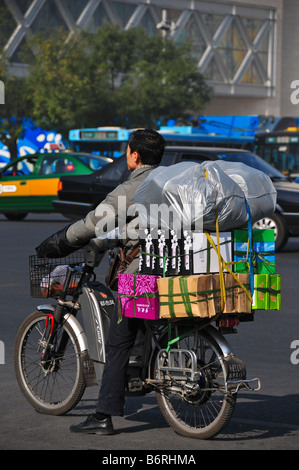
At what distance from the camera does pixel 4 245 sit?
60.7ft

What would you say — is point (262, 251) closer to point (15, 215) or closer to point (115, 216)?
point (115, 216)

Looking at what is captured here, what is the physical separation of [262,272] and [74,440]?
1340mm

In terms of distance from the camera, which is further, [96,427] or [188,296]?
[96,427]

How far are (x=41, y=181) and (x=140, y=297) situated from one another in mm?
19831

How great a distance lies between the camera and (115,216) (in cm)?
570

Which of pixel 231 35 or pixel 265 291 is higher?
pixel 231 35

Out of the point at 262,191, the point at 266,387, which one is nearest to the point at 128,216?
the point at 262,191

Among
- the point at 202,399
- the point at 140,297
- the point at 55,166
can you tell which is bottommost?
the point at 202,399

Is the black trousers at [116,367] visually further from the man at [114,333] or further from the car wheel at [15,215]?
the car wheel at [15,215]

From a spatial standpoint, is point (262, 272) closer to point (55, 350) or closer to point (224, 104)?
point (55, 350)

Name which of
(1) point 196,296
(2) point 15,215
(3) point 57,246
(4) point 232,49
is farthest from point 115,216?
(4) point 232,49

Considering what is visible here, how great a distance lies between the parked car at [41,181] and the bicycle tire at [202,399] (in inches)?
748

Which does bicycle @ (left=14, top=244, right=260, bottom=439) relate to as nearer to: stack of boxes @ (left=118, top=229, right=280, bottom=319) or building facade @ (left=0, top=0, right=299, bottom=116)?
stack of boxes @ (left=118, top=229, right=280, bottom=319)

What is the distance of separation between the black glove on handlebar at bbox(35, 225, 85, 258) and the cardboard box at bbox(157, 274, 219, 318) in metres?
0.66
